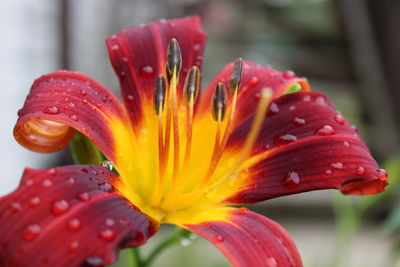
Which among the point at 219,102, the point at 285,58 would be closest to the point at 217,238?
the point at 219,102

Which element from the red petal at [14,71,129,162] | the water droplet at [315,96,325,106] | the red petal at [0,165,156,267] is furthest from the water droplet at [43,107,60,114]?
the water droplet at [315,96,325,106]

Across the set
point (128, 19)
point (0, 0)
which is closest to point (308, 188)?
point (0, 0)

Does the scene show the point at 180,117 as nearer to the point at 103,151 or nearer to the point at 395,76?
the point at 103,151

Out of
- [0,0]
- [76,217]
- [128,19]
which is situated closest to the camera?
[76,217]

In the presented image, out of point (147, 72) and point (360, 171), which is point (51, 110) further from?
point (360, 171)

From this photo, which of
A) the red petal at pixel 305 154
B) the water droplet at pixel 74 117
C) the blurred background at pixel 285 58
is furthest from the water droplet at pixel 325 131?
the blurred background at pixel 285 58

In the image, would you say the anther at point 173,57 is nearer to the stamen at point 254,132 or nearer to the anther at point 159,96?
the anther at point 159,96

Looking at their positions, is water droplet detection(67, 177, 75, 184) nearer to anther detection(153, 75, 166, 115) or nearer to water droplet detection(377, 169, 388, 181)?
anther detection(153, 75, 166, 115)
